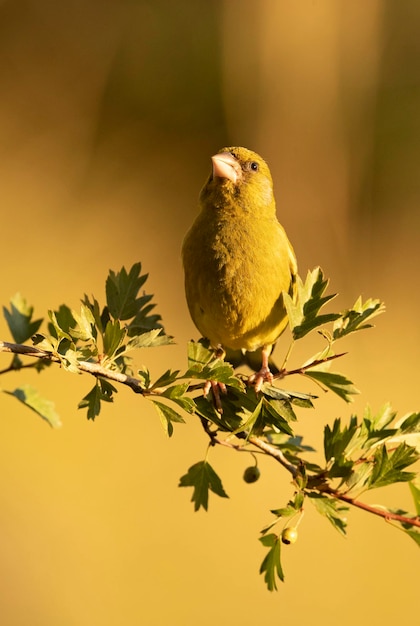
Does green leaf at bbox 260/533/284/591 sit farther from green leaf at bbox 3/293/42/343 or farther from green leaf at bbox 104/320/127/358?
green leaf at bbox 3/293/42/343

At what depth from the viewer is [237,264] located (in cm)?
232

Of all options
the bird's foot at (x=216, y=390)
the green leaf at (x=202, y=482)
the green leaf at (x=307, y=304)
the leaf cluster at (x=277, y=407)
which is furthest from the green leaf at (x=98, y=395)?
the green leaf at (x=307, y=304)

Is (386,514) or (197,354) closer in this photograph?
(386,514)

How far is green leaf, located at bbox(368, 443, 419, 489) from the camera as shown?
1.68m

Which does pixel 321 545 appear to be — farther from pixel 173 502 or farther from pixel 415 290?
pixel 415 290

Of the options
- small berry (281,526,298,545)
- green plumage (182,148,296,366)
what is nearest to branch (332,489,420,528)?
small berry (281,526,298,545)

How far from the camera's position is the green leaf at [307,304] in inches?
70.7

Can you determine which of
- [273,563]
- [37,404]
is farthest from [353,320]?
[37,404]

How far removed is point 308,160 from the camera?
257 inches

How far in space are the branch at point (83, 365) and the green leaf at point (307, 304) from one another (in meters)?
0.38

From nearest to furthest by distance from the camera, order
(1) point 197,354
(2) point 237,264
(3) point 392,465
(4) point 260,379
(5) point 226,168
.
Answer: (3) point 392,465
(1) point 197,354
(4) point 260,379
(2) point 237,264
(5) point 226,168

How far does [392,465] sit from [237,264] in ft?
2.77

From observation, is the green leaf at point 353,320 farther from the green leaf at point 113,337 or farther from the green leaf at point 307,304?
the green leaf at point 113,337

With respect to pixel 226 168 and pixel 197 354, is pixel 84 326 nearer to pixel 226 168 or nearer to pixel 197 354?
pixel 197 354
